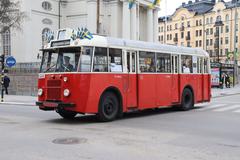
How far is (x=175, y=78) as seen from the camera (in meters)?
17.9

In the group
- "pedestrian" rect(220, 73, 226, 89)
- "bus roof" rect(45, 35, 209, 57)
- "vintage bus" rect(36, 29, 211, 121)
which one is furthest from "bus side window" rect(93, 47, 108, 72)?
"pedestrian" rect(220, 73, 226, 89)

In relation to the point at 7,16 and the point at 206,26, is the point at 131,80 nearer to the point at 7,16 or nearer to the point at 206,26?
the point at 7,16

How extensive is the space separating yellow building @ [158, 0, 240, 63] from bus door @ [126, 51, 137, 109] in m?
96.5

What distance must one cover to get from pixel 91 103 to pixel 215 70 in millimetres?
31549

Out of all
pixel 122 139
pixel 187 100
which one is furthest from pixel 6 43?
pixel 122 139

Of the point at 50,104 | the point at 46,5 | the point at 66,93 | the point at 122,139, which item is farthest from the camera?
the point at 46,5

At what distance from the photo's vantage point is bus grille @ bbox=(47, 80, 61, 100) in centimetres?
1380

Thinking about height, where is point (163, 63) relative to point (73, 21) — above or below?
below

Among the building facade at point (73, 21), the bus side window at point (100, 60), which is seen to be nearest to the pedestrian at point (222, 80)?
the building facade at point (73, 21)

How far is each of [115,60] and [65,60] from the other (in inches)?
73.1

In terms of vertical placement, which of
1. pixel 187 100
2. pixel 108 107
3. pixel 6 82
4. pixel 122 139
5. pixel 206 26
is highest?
pixel 206 26

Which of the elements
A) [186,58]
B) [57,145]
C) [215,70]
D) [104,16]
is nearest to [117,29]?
[104,16]

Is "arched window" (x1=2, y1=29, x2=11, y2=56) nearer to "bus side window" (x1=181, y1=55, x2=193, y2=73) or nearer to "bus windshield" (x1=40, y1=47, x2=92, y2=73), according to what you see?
"bus side window" (x1=181, y1=55, x2=193, y2=73)

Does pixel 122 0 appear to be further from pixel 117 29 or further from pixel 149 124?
pixel 149 124
